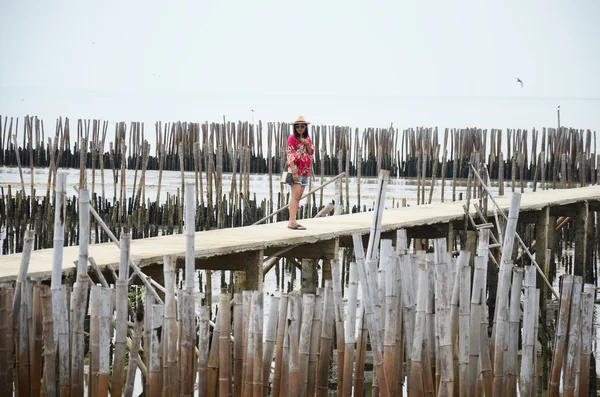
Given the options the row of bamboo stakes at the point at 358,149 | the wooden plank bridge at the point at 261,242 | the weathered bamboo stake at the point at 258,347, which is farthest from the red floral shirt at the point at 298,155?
the row of bamboo stakes at the point at 358,149

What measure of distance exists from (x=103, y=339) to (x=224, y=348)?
0.72 metres

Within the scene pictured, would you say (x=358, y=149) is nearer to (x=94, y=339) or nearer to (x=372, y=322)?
(x=372, y=322)

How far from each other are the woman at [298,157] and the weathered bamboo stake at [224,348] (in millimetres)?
4961

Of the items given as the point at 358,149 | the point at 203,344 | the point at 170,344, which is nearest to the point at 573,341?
the point at 203,344

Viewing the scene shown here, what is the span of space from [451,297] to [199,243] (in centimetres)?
399

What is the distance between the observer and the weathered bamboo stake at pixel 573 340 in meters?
5.91

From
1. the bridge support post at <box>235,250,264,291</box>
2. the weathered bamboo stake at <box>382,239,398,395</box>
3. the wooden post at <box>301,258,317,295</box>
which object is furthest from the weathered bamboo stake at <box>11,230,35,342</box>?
the wooden post at <box>301,258,317,295</box>

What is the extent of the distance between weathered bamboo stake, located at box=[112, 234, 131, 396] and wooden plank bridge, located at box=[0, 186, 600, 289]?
178 cm

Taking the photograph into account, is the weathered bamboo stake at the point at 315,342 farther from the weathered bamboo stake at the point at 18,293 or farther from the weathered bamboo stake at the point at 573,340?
the weathered bamboo stake at the point at 18,293

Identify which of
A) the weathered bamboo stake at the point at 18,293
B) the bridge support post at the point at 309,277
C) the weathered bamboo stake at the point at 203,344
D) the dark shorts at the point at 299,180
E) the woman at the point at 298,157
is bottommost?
the bridge support post at the point at 309,277

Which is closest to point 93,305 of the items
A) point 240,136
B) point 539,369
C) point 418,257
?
point 418,257

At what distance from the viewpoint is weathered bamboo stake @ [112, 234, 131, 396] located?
Answer: 584 centimetres

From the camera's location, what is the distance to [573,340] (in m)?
5.94

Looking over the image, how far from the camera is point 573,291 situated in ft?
19.4
